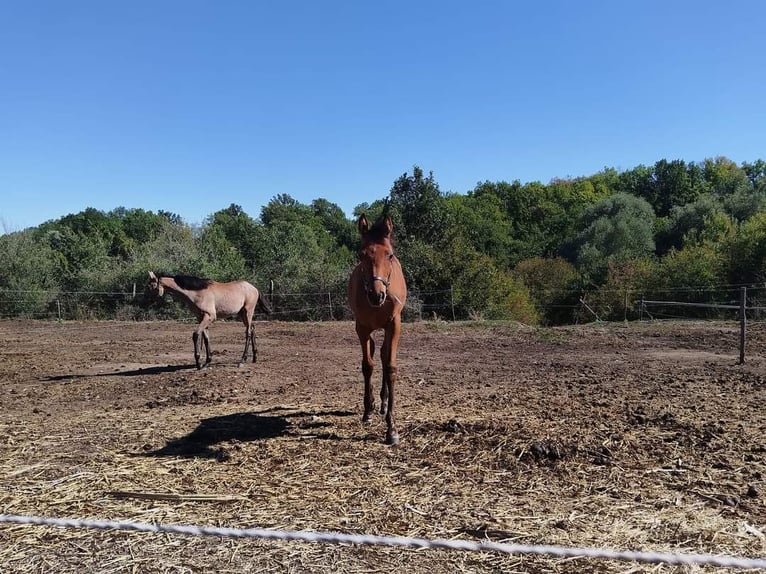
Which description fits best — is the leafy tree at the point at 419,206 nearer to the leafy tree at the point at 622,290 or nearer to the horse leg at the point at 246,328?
the leafy tree at the point at 622,290

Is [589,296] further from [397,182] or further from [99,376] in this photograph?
[99,376]

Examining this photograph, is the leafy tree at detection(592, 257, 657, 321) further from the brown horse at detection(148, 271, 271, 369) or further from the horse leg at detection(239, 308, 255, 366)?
the brown horse at detection(148, 271, 271, 369)

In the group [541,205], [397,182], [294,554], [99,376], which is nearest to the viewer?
[294,554]

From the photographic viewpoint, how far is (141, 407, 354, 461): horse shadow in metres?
4.96

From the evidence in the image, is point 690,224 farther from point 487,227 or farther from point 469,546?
point 469,546

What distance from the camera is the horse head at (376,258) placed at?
4.92 m

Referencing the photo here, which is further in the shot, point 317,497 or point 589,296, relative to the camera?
point 589,296

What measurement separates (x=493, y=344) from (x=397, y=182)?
79.9ft

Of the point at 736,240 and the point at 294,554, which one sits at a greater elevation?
the point at 736,240

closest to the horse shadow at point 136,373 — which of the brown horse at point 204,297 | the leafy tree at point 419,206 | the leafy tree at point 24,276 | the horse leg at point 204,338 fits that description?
the horse leg at point 204,338

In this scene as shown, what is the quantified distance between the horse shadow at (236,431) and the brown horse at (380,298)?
2.21 feet

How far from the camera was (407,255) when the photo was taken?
88.9ft

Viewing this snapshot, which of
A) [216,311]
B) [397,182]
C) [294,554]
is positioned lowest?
[294,554]

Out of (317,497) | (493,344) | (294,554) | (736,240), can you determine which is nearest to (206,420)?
(317,497)
